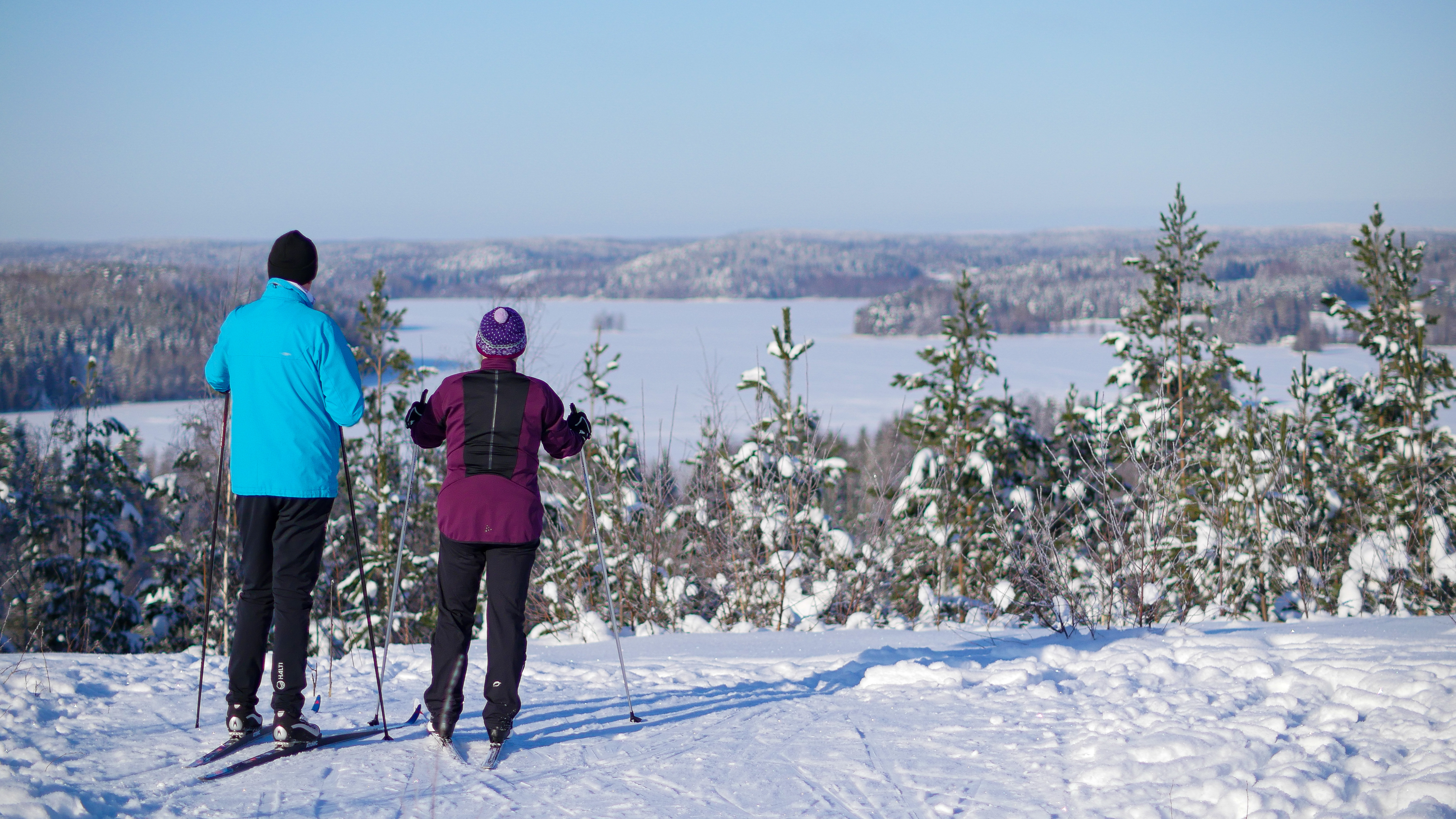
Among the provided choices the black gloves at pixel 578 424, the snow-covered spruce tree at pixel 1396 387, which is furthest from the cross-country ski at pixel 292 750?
the snow-covered spruce tree at pixel 1396 387

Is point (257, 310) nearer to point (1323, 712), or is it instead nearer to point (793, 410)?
point (1323, 712)

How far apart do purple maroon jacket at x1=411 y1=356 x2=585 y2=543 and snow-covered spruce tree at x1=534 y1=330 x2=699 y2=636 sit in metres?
4.45

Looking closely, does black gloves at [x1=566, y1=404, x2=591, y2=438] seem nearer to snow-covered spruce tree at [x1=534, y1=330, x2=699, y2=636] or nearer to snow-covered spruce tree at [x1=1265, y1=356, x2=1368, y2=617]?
snow-covered spruce tree at [x1=534, y1=330, x2=699, y2=636]

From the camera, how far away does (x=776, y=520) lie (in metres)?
9.12

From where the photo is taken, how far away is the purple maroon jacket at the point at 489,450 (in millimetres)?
3826

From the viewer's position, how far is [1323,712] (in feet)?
13.6

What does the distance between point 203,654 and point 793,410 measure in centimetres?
690

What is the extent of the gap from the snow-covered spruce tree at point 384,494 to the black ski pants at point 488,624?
324 inches

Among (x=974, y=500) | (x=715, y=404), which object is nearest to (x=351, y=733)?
(x=715, y=404)

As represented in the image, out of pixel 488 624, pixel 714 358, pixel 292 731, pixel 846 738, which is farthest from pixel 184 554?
pixel 714 358

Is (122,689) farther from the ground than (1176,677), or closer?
closer

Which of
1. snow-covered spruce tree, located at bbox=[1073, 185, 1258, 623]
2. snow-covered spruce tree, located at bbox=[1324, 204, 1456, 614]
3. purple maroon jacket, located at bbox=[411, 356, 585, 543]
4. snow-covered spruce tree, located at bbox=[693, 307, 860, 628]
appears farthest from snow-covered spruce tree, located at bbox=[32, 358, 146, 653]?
snow-covered spruce tree, located at bbox=[1324, 204, 1456, 614]

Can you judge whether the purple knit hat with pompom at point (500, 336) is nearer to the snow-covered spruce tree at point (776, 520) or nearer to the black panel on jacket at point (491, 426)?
the black panel on jacket at point (491, 426)

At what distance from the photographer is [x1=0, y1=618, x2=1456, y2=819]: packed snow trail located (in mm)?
3387
